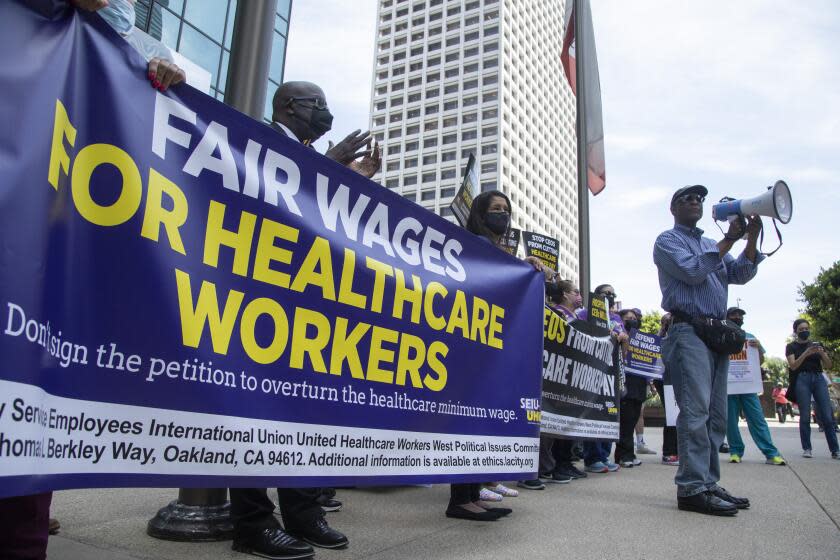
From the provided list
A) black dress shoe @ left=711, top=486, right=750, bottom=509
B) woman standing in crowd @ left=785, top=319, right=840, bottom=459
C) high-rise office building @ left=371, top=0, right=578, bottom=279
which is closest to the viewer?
black dress shoe @ left=711, top=486, right=750, bottom=509

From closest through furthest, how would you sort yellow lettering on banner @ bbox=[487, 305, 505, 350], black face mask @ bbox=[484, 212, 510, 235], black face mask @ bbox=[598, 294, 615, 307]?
yellow lettering on banner @ bbox=[487, 305, 505, 350] → black face mask @ bbox=[484, 212, 510, 235] → black face mask @ bbox=[598, 294, 615, 307]

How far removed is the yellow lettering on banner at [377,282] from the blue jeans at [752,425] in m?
5.40

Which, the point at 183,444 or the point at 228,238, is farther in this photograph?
the point at 228,238

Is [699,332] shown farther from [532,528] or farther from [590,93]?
[590,93]

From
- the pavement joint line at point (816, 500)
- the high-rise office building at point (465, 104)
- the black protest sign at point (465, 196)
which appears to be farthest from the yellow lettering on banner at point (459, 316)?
the high-rise office building at point (465, 104)

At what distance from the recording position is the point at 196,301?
1.91m

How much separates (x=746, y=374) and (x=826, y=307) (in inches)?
1083

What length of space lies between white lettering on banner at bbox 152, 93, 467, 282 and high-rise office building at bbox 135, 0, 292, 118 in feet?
45.7

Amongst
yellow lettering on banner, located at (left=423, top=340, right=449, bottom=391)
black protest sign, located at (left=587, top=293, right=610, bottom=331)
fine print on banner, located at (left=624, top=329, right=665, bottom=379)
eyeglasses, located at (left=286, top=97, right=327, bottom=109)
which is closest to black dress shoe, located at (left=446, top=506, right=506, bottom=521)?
yellow lettering on banner, located at (left=423, top=340, right=449, bottom=391)

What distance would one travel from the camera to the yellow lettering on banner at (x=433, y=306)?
2900 millimetres

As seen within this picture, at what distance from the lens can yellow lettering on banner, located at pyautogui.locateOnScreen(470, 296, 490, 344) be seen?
3188 mm

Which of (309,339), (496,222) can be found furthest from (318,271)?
(496,222)

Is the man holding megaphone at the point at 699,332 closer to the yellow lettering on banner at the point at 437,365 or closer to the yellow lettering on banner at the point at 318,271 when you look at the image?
the yellow lettering on banner at the point at 437,365

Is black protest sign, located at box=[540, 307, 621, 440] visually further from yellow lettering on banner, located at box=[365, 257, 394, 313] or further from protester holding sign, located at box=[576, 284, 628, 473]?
yellow lettering on banner, located at box=[365, 257, 394, 313]
